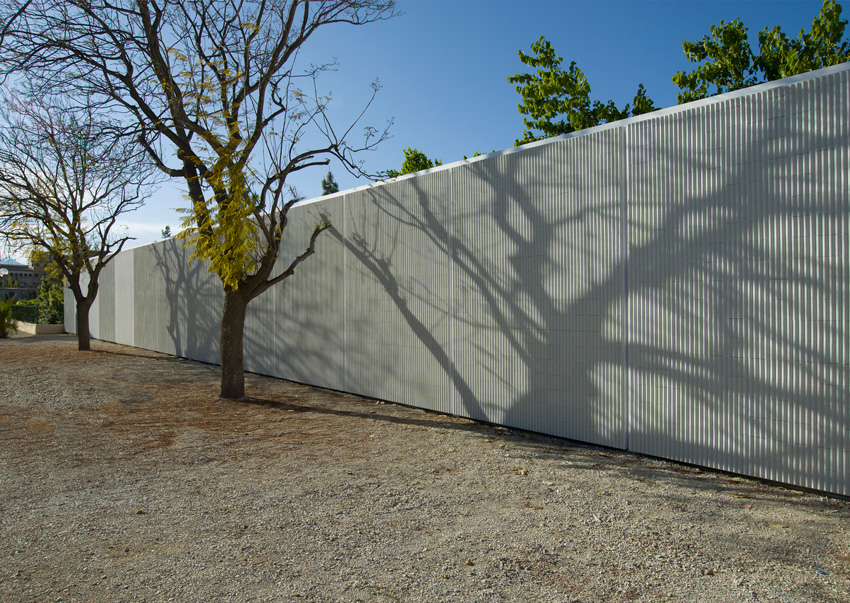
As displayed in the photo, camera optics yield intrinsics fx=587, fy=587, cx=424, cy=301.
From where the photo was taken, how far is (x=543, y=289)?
7863mm

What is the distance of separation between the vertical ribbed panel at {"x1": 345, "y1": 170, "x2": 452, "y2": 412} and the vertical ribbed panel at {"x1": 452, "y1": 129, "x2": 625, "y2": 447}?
415 millimetres

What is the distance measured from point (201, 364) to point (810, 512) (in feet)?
52.9

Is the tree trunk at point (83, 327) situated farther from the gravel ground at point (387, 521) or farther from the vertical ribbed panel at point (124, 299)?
the gravel ground at point (387, 521)

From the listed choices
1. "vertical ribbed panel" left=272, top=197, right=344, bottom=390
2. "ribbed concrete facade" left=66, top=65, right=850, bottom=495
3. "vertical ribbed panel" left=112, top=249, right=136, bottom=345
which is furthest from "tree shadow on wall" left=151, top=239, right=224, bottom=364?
"ribbed concrete facade" left=66, top=65, right=850, bottom=495

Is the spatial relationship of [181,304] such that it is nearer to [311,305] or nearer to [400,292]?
[311,305]

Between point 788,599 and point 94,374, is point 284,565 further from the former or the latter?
point 94,374

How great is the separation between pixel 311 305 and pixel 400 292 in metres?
3.23

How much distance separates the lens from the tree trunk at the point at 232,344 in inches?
429

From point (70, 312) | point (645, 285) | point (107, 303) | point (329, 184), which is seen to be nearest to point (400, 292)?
point (645, 285)

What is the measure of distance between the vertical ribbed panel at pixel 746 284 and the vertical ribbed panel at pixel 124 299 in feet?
71.8

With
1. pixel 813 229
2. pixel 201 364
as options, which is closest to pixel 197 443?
pixel 813 229

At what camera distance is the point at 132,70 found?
1063 centimetres

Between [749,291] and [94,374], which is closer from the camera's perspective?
[749,291]

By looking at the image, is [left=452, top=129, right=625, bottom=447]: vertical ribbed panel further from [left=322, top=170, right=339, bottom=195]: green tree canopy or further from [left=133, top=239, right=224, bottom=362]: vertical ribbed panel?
[left=322, top=170, right=339, bottom=195]: green tree canopy
